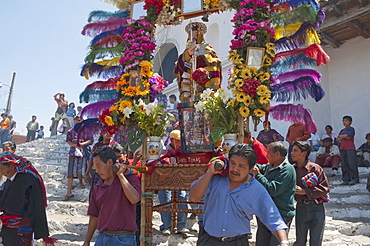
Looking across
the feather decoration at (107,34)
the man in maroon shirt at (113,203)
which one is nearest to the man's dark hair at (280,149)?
the man in maroon shirt at (113,203)

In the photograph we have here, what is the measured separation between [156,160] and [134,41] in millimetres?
1995

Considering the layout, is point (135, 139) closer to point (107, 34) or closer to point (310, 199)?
point (107, 34)

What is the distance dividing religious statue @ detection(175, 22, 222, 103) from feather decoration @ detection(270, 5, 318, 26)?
0.97 metres

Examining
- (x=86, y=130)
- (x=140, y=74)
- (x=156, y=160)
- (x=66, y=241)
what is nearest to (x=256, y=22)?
(x=140, y=74)

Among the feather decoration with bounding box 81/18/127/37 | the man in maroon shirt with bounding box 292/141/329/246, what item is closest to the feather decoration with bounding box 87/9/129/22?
the feather decoration with bounding box 81/18/127/37

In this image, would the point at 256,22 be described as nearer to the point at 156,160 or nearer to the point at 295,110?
the point at 295,110

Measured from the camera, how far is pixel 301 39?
16.4 feet

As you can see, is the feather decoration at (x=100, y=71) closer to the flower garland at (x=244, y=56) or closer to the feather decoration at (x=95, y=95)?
the feather decoration at (x=95, y=95)

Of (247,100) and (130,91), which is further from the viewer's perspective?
(130,91)

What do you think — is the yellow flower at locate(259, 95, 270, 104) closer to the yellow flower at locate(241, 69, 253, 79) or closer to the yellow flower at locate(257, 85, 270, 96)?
the yellow flower at locate(257, 85, 270, 96)

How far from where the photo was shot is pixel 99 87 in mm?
6137

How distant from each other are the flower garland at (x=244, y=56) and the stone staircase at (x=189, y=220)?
212 centimetres

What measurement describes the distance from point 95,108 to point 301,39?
338 centimetres

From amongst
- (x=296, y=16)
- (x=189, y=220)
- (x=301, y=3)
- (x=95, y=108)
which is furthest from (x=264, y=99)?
(x=189, y=220)
